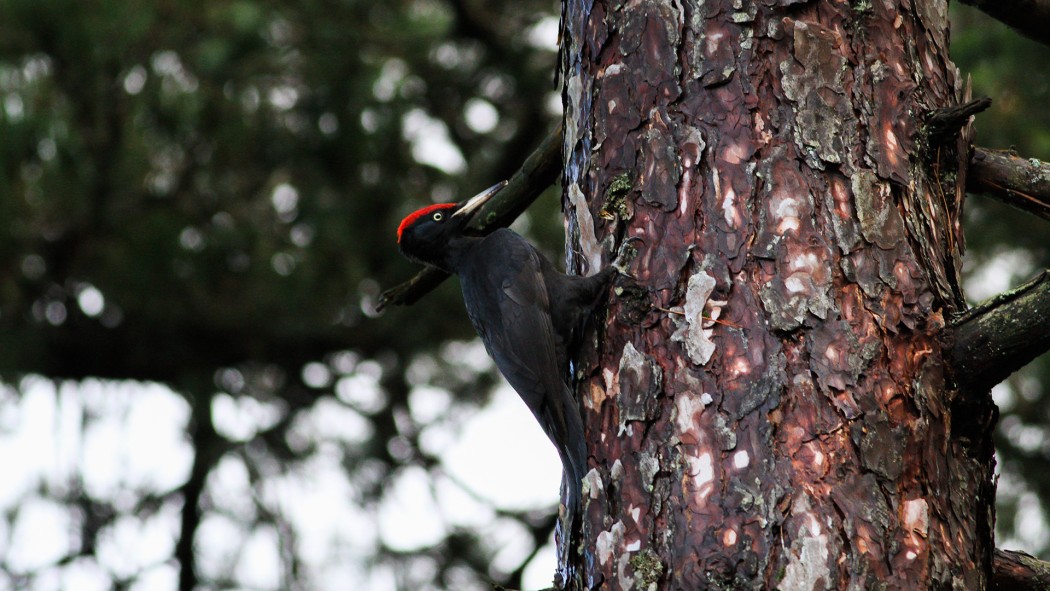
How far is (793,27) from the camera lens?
225cm

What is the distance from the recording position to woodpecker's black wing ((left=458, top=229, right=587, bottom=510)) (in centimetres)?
238

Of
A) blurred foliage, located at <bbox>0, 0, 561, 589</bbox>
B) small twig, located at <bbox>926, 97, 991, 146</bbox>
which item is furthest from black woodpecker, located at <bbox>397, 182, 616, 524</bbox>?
blurred foliage, located at <bbox>0, 0, 561, 589</bbox>

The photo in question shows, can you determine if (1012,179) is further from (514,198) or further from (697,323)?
A: (514,198)

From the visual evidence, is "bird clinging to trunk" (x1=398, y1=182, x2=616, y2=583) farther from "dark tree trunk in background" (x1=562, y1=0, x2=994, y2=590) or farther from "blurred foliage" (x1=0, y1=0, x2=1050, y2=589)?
"blurred foliage" (x1=0, y1=0, x2=1050, y2=589)

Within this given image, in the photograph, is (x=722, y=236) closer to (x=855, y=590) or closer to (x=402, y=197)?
(x=855, y=590)

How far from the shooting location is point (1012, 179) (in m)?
2.29

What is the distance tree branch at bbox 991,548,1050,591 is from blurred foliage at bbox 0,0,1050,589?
2624mm

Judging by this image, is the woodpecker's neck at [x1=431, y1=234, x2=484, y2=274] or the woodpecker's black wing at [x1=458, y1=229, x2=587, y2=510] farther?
the woodpecker's neck at [x1=431, y1=234, x2=484, y2=274]

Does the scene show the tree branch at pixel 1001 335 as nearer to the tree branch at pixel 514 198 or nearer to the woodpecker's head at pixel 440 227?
the tree branch at pixel 514 198

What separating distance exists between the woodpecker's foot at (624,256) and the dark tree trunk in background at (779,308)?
0.02 meters

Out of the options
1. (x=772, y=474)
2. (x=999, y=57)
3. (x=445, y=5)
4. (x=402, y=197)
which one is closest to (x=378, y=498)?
(x=402, y=197)

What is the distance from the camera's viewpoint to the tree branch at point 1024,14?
7.68 ft

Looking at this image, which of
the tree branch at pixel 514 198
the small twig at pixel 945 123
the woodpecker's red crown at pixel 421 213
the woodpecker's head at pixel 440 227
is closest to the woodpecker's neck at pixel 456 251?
the woodpecker's head at pixel 440 227

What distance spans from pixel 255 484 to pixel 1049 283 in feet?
15.8
